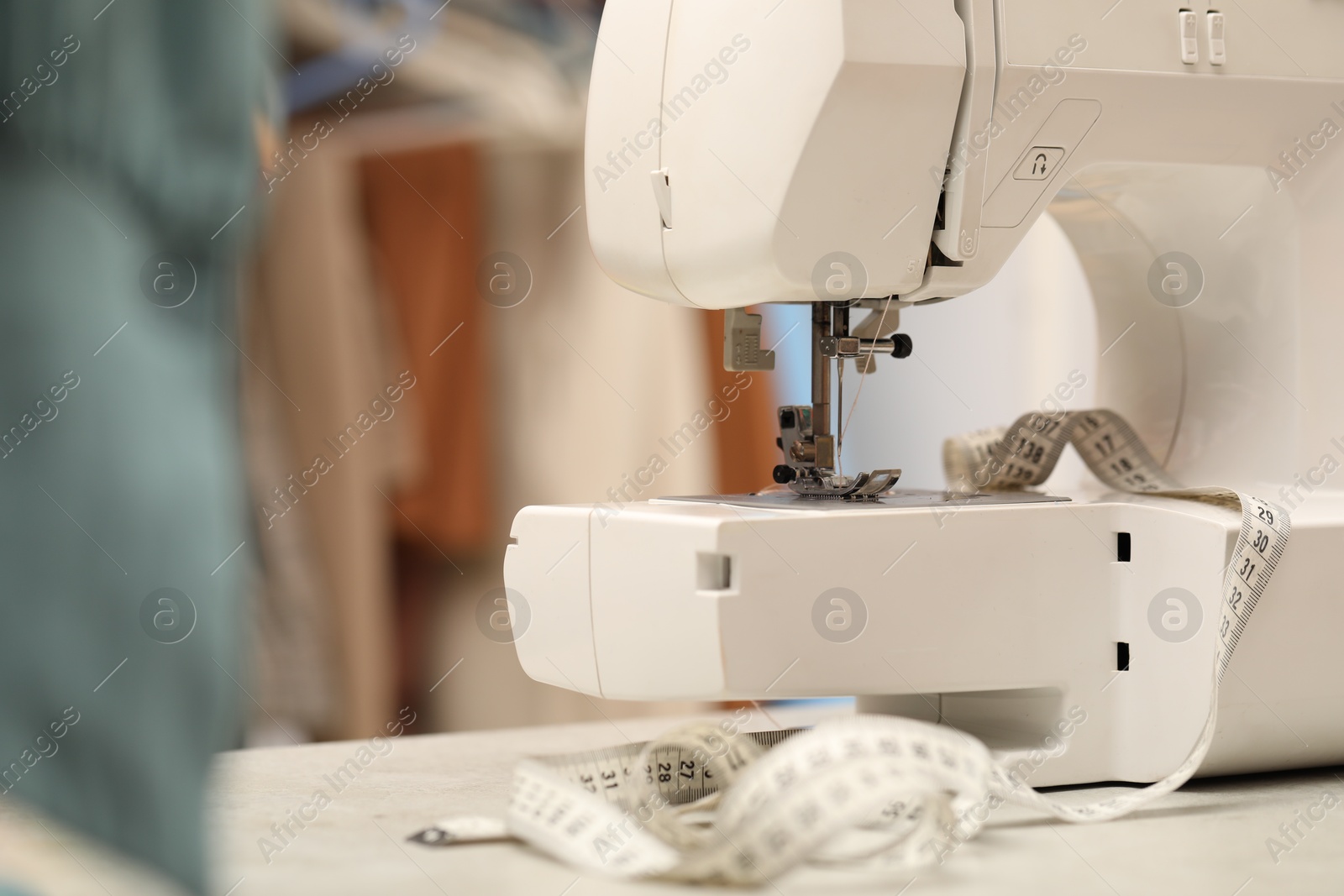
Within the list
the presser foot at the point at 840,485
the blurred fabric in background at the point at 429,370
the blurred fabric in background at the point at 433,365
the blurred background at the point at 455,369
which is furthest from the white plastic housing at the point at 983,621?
the blurred fabric in background at the point at 433,365

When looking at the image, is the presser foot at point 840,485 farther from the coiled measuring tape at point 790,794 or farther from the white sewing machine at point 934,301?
the coiled measuring tape at point 790,794

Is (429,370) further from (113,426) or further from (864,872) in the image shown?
(113,426)

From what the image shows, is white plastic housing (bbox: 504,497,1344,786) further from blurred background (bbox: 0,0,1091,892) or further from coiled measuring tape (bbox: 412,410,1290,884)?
blurred background (bbox: 0,0,1091,892)

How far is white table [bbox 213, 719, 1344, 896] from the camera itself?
812 millimetres

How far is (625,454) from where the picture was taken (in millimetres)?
2434

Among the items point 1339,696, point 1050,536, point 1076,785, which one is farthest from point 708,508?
point 1339,696

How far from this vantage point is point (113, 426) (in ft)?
1.40

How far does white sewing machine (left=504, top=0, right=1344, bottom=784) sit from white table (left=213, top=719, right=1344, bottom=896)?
0.10 metres

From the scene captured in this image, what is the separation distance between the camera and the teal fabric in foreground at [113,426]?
1.37ft

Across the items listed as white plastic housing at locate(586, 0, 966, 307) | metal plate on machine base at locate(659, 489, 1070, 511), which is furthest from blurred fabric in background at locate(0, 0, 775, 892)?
metal plate on machine base at locate(659, 489, 1070, 511)

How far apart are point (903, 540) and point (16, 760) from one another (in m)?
0.72

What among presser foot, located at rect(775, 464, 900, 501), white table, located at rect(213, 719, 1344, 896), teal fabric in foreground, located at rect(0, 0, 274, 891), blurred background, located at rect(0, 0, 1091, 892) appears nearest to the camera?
teal fabric in foreground, located at rect(0, 0, 274, 891)

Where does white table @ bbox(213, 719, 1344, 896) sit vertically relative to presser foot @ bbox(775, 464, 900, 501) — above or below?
below

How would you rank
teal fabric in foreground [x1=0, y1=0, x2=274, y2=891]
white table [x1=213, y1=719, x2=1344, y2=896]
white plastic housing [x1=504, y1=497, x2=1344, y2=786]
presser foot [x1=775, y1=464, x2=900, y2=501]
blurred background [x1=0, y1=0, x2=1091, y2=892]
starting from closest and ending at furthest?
teal fabric in foreground [x1=0, y1=0, x2=274, y2=891], white table [x1=213, y1=719, x2=1344, y2=896], white plastic housing [x1=504, y1=497, x2=1344, y2=786], presser foot [x1=775, y1=464, x2=900, y2=501], blurred background [x1=0, y1=0, x2=1091, y2=892]
